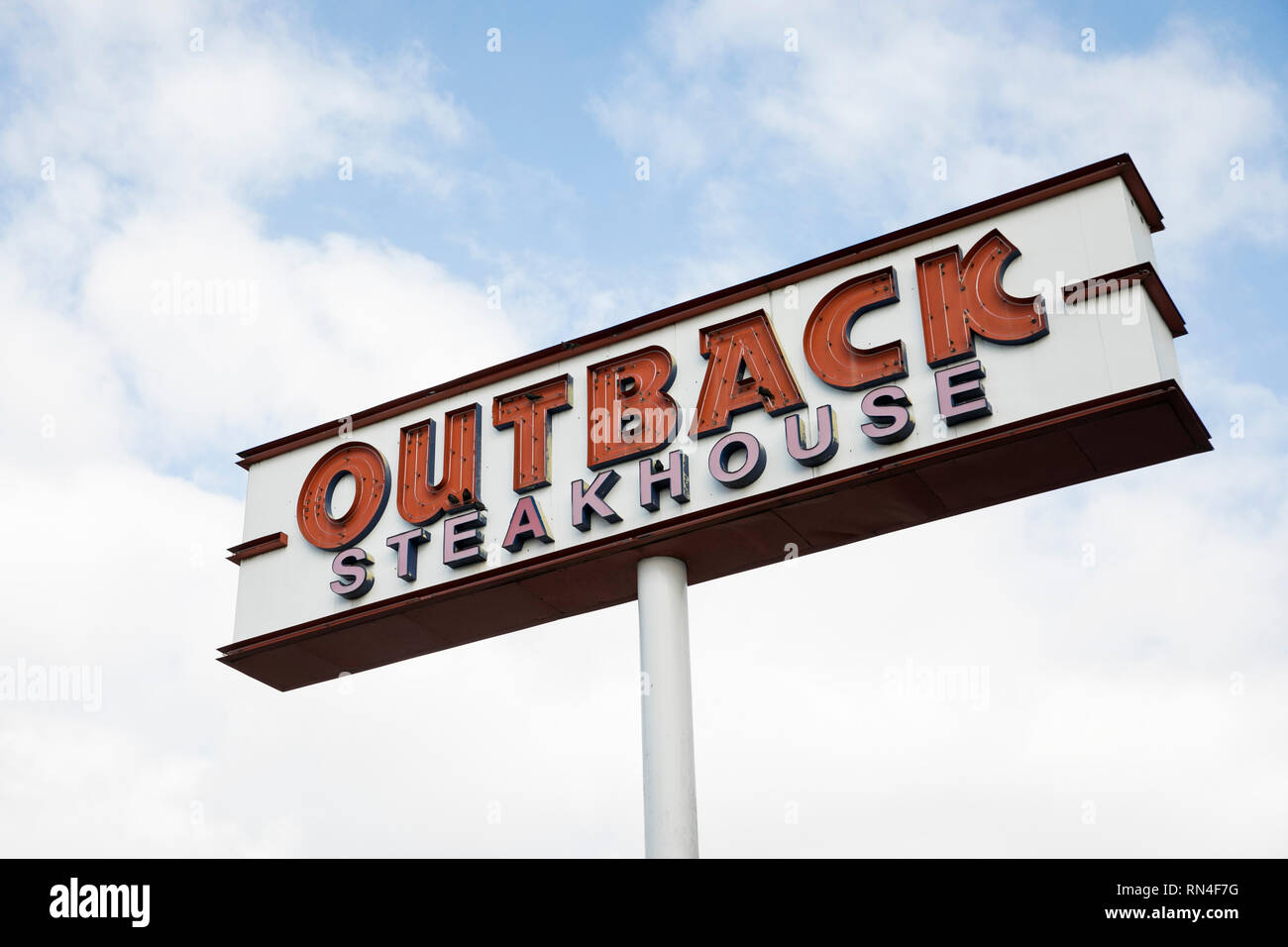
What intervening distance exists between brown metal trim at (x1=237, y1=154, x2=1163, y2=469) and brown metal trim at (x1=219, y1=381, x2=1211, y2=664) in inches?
80.8

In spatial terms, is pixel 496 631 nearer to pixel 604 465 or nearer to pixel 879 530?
pixel 604 465

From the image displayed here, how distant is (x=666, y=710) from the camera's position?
1155 cm

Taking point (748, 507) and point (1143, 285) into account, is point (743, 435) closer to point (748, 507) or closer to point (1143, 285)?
point (748, 507)

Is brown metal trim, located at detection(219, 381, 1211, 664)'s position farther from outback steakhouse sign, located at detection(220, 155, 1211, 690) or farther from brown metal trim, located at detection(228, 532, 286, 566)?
brown metal trim, located at detection(228, 532, 286, 566)

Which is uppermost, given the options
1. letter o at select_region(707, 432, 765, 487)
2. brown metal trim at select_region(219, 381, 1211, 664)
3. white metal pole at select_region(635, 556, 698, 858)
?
letter o at select_region(707, 432, 765, 487)

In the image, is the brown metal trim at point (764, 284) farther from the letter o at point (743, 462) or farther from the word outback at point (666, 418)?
the letter o at point (743, 462)

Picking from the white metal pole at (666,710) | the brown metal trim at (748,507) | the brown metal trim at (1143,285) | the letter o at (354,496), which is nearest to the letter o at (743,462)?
the brown metal trim at (748,507)

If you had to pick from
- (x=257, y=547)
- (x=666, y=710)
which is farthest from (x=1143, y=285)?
(x=257, y=547)

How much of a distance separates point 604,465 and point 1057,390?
3914 mm

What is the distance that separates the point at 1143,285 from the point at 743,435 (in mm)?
3373

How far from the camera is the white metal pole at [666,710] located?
11164 mm

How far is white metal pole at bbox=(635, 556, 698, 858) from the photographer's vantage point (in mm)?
11164

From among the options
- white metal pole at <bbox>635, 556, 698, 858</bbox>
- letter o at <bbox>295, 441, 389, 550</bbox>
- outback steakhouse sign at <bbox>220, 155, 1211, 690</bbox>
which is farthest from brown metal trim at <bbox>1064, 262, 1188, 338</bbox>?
letter o at <bbox>295, 441, 389, 550</bbox>
